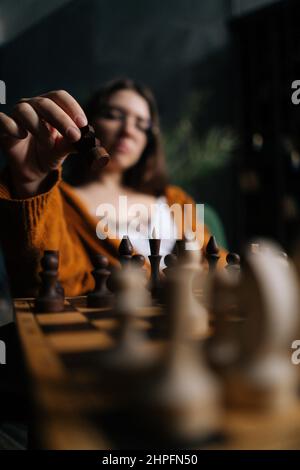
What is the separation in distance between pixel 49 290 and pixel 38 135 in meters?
0.31

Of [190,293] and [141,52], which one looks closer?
[190,293]

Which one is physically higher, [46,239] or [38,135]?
[38,135]

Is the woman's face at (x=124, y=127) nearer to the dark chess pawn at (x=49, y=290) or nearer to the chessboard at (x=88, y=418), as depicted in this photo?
the dark chess pawn at (x=49, y=290)

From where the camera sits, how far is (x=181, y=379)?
0.42m

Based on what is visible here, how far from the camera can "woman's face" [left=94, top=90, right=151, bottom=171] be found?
2.00m

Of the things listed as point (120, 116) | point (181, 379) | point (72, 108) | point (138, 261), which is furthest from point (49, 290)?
point (120, 116)

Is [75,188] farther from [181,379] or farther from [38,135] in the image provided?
[181,379]

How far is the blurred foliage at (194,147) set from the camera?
13.2 ft

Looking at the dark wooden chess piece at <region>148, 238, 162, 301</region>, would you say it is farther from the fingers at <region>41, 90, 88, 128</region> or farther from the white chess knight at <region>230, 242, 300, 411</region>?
the white chess knight at <region>230, 242, 300, 411</region>

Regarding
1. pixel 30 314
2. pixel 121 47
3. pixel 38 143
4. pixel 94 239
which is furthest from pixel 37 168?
pixel 121 47

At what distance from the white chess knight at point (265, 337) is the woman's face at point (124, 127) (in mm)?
1557

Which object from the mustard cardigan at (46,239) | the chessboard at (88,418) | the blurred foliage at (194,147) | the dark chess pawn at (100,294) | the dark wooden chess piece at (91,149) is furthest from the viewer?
the blurred foliage at (194,147)

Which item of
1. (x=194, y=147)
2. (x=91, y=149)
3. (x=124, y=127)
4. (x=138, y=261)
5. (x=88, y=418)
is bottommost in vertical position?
(x=88, y=418)

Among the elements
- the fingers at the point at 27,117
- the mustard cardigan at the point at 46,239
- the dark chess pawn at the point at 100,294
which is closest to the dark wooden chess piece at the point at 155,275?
the dark chess pawn at the point at 100,294
